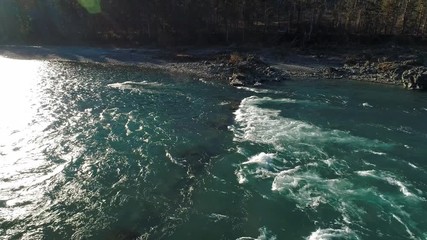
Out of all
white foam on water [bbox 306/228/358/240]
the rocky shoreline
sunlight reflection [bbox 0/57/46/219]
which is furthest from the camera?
the rocky shoreline

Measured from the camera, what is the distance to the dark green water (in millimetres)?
19812

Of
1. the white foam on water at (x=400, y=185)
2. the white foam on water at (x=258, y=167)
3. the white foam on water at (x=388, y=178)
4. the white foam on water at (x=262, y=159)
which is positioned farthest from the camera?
the white foam on water at (x=262, y=159)

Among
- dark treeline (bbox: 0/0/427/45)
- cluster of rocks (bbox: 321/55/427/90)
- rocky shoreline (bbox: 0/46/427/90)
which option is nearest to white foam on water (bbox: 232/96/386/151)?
rocky shoreline (bbox: 0/46/427/90)

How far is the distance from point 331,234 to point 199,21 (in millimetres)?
70727

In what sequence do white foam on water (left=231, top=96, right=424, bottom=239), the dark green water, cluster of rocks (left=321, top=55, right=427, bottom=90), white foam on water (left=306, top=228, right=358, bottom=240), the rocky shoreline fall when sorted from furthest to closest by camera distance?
the rocky shoreline
cluster of rocks (left=321, top=55, right=427, bottom=90)
white foam on water (left=231, top=96, right=424, bottom=239)
the dark green water
white foam on water (left=306, top=228, right=358, bottom=240)

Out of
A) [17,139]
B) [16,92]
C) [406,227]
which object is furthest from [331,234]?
[16,92]

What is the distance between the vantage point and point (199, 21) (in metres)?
83.9

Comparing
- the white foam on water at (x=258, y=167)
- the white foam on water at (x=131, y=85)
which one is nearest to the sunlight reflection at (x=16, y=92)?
the white foam on water at (x=131, y=85)

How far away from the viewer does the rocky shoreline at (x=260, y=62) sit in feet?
Result: 176

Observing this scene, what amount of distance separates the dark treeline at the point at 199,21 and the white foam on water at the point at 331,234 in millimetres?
59332

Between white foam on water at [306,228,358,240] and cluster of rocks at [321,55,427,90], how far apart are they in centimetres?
3649

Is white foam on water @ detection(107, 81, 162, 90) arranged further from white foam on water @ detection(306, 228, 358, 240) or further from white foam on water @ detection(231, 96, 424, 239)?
white foam on water @ detection(306, 228, 358, 240)

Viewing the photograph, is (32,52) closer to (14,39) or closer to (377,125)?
(14,39)

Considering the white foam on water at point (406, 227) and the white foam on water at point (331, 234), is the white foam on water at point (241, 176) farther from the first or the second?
the white foam on water at point (406, 227)
